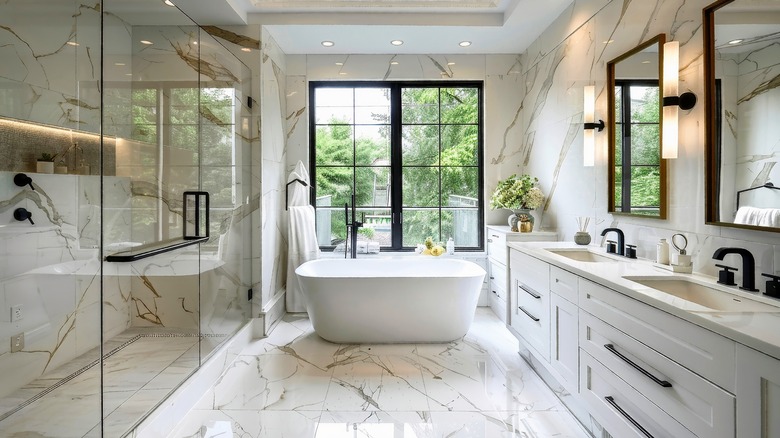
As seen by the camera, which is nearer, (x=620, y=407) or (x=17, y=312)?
(x=620, y=407)

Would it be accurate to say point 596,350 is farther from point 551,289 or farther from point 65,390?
point 65,390

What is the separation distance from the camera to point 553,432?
192 cm

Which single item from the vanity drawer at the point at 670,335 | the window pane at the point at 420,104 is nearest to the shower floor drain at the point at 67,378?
the vanity drawer at the point at 670,335

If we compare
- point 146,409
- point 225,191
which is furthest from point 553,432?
point 225,191

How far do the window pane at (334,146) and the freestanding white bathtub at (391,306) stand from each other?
1.53 meters

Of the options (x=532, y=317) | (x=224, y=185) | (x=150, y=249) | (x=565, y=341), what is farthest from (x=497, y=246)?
(x=150, y=249)

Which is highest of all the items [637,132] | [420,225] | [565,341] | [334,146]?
[334,146]

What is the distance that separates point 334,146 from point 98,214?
8.38 ft

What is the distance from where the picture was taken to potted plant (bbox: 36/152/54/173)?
1808 mm

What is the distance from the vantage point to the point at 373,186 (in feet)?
13.6

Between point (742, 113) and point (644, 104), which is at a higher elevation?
point (644, 104)

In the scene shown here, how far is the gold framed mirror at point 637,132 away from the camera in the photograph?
210cm

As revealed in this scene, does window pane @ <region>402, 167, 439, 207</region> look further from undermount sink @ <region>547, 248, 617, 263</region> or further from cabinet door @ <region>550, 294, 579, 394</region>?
cabinet door @ <region>550, 294, 579, 394</region>

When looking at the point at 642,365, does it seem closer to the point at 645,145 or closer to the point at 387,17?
the point at 645,145
